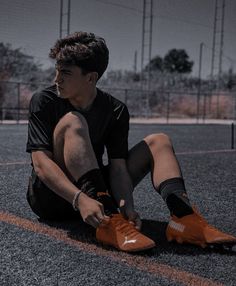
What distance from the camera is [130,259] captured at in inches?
90.7

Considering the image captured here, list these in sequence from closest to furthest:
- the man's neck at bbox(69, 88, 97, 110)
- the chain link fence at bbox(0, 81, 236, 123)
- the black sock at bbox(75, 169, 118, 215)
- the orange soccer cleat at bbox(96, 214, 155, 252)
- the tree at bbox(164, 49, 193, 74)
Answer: the orange soccer cleat at bbox(96, 214, 155, 252)
the black sock at bbox(75, 169, 118, 215)
the man's neck at bbox(69, 88, 97, 110)
the chain link fence at bbox(0, 81, 236, 123)
the tree at bbox(164, 49, 193, 74)

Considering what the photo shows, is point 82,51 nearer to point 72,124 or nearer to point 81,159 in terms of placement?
point 72,124

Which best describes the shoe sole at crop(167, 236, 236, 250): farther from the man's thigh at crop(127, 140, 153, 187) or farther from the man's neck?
the man's neck

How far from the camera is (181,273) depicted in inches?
84.6

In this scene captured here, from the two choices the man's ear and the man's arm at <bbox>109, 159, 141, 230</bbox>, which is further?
the man's arm at <bbox>109, 159, 141, 230</bbox>

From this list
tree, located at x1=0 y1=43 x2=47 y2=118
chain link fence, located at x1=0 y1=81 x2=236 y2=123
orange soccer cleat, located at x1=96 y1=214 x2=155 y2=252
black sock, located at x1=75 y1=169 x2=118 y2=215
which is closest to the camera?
orange soccer cleat, located at x1=96 y1=214 x2=155 y2=252

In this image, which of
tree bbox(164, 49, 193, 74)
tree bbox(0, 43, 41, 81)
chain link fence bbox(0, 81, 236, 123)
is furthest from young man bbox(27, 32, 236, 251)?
tree bbox(164, 49, 193, 74)

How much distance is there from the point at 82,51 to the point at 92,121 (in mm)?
385

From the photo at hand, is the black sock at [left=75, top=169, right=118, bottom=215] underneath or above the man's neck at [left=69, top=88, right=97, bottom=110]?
underneath

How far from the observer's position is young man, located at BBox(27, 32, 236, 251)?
2441 millimetres

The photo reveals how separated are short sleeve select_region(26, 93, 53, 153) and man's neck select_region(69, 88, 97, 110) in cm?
13

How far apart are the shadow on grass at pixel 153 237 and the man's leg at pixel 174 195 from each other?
1.5 inches

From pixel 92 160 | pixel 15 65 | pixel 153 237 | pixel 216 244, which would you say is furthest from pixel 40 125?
pixel 15 65

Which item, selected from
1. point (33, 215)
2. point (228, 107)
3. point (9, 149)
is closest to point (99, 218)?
point (33, 215)
